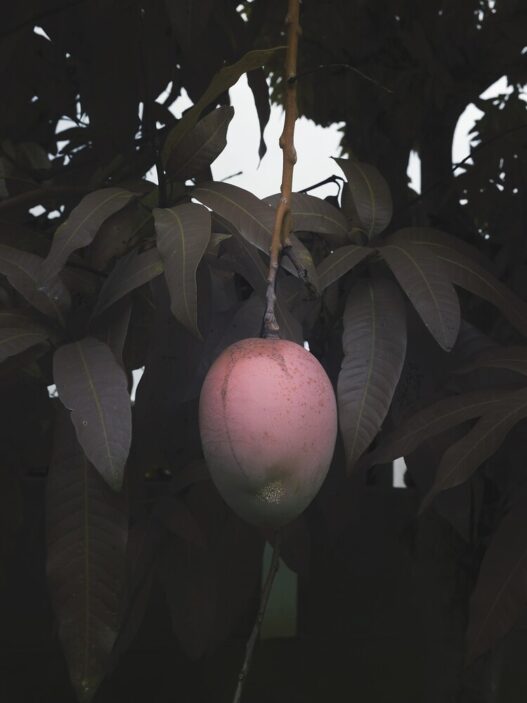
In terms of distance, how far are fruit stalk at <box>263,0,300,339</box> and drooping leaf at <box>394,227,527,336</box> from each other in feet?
0.84

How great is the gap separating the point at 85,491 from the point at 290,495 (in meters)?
0.21

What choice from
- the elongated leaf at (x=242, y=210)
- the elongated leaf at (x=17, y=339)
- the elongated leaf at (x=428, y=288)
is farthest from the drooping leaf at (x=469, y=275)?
the elongated leaf at (x=17, y=339)

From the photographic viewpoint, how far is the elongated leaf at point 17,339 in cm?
53

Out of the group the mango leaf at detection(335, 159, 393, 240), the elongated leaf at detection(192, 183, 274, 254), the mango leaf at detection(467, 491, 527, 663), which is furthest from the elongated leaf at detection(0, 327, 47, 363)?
the mango leaf at detection(467, 491, 527, 663)

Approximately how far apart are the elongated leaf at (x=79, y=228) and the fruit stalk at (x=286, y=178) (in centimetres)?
17

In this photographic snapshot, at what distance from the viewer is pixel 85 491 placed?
0.53 m

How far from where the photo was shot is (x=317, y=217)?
0.64 m

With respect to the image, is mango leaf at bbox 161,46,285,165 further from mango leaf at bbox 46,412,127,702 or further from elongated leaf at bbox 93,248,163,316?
mango leaf at bbox 46,412,127,702

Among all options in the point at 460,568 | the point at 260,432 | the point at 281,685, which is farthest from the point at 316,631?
the point at 260,432

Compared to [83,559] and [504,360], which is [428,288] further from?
[83,559]

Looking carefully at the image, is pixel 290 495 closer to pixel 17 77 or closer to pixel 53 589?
pixel 53 589

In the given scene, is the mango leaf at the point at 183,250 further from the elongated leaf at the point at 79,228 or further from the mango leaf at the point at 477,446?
the mango leaf at the point at 477,446

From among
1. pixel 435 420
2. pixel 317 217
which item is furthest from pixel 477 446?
pixel 317 217

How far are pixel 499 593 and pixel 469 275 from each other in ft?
0.70
